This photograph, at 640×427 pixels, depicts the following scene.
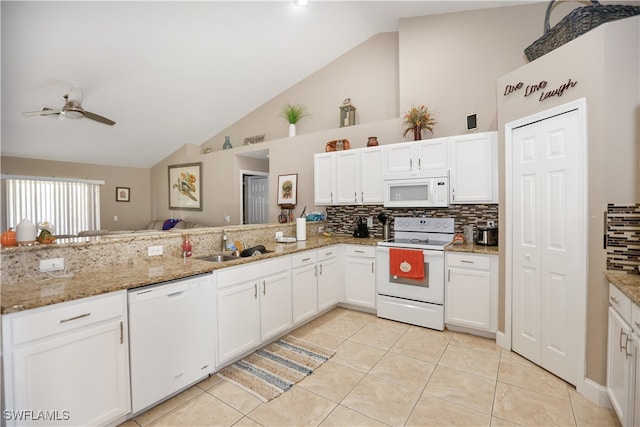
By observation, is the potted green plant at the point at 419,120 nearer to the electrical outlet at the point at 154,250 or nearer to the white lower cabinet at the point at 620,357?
the white lower cabinet at the point at 620,357

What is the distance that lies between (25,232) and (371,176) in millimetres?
3319

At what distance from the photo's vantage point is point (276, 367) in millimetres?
2449

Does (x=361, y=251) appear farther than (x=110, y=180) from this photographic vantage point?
No

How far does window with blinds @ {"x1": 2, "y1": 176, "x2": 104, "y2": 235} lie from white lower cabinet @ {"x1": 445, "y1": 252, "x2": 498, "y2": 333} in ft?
25.8

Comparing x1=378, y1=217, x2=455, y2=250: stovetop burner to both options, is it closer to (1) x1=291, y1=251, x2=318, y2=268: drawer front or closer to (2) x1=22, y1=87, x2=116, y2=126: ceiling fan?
(1) x1=291, y1=251, x2=318, y2=268: drawer front

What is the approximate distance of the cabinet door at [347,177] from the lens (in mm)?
3906

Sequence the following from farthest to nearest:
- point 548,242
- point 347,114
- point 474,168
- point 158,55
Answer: point 347,114 < point 158,55 < point 474,168 < point 548,242

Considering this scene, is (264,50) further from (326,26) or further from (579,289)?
(579,289)

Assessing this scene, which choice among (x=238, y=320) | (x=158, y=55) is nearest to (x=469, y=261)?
(x=238, y=320)

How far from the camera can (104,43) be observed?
3.62 m

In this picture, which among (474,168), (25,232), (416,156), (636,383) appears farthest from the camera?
(416,156)

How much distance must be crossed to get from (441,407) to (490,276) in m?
1.43

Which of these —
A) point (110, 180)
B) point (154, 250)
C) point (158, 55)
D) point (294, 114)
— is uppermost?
point (158, 55)

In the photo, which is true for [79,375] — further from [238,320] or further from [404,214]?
[404,214]
